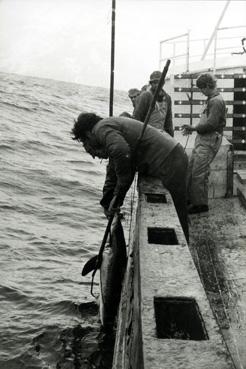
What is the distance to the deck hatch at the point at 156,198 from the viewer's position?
19.5 feet

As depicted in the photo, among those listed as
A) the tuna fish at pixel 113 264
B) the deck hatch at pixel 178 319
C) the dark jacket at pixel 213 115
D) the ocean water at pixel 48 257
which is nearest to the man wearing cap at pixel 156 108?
the dark jacket at pixel 213 115

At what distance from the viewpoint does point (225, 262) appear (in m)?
6.15

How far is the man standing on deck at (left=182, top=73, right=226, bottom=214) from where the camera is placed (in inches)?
289

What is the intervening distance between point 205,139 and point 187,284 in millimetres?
4346

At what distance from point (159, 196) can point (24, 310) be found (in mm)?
2492

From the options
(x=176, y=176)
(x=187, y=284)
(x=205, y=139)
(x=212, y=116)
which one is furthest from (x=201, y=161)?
(x=187, y=284)

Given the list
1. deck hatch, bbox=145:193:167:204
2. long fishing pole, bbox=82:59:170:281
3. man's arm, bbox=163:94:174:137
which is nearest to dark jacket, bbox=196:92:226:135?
man's arm, bbox=163:94:174:137

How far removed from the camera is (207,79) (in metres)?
7.29

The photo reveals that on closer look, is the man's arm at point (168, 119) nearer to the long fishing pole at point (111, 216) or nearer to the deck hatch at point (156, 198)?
the long fishing pole at point (111, 216)

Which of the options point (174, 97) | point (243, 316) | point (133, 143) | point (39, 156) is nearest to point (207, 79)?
point (133, 143)

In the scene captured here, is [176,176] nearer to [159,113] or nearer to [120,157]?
[120,157]

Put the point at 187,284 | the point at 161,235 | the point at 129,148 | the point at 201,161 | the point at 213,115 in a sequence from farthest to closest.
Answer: the point at 201,161
the point at 213,115
the point at 129,148
the point at 161,235
the point at 187,284

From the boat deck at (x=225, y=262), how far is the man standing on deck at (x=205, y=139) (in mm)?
299

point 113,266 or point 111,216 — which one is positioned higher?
point 111,216
